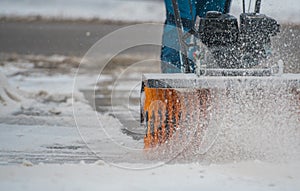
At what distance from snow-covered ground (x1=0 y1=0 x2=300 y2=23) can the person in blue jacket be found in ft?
35.8

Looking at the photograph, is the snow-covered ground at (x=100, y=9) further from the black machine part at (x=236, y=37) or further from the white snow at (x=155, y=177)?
the white snow at (x=155, y=177)

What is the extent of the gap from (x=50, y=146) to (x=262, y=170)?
194 centimetres

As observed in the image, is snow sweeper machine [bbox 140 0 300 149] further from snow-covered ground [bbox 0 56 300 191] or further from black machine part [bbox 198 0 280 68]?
snow-covered ground [bbox 0 56 300 191]

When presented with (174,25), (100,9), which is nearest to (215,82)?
(174,25)

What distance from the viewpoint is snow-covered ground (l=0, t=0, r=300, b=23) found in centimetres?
1786

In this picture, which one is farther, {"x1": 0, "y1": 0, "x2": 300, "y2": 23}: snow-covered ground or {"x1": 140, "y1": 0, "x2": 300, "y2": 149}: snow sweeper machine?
{"x1": 0, "y1": 0, "x2": 300, "y2": 23}: snow-covered ground

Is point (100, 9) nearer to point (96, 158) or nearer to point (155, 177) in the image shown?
point (96, 158)

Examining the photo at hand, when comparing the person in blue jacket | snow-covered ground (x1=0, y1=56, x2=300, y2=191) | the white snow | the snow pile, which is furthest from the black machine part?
the snow pile

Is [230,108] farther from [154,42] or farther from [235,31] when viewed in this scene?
[154,42]

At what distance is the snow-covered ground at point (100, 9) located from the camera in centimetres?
1786

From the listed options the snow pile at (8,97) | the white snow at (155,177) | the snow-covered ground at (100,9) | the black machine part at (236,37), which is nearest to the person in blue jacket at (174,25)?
the black machine part at (236,37)

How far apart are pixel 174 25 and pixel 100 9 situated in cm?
1315

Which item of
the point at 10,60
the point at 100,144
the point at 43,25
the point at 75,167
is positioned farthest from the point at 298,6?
the point at 75,167

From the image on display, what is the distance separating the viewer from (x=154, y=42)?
44.2ft
